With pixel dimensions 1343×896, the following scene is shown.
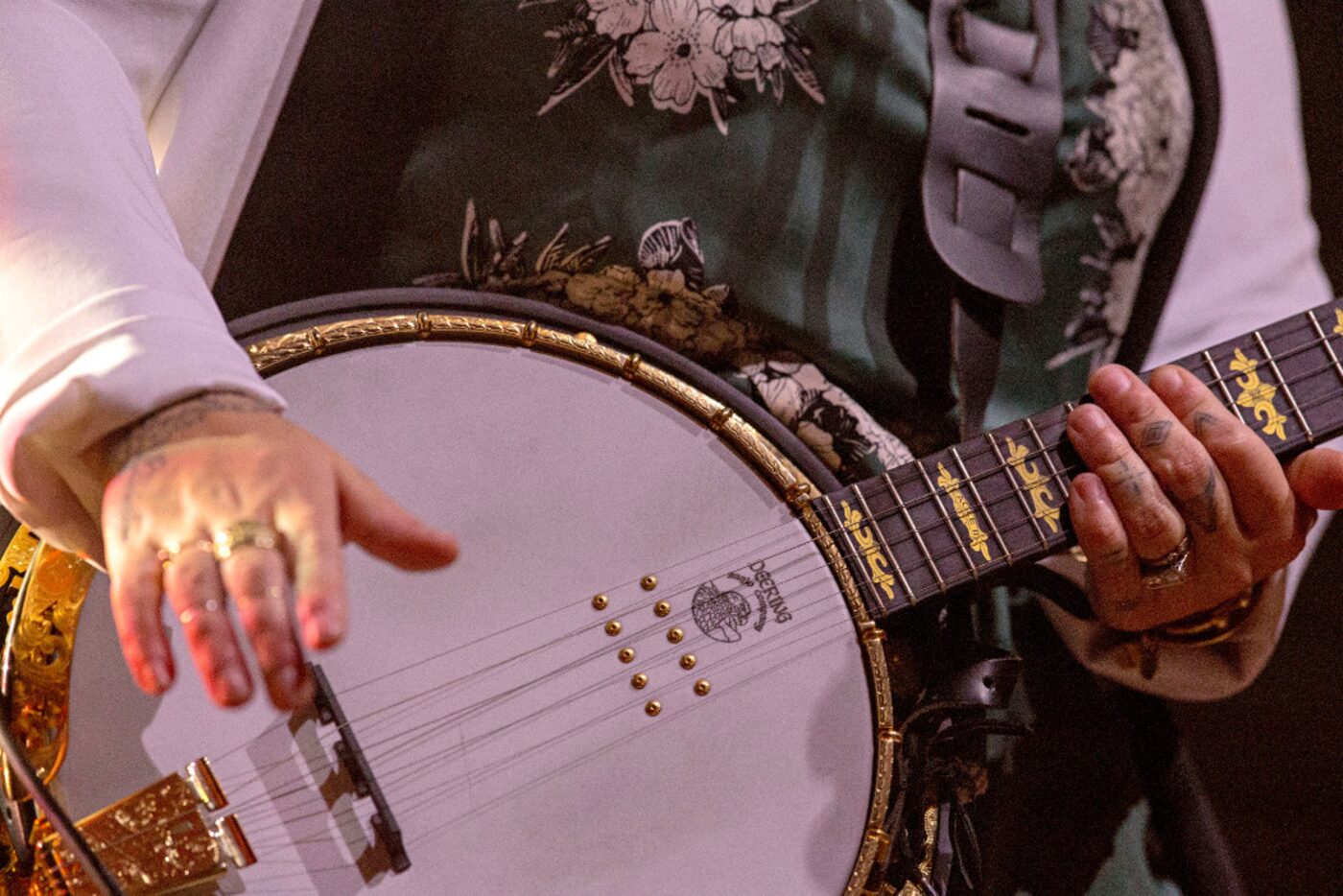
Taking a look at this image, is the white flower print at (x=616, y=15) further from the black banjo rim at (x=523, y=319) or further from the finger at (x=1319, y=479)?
the finger at (x=1319, y=479)

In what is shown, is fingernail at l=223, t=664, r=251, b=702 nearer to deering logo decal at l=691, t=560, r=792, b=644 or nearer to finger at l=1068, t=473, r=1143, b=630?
deering logo decal at l=691, t=560, r=792, b=644

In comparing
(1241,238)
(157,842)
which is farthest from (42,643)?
(1241,238)

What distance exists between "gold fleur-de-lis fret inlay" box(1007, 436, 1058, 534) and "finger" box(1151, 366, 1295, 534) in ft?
0.31

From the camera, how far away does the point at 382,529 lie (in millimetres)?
334

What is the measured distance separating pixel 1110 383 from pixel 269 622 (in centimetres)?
49

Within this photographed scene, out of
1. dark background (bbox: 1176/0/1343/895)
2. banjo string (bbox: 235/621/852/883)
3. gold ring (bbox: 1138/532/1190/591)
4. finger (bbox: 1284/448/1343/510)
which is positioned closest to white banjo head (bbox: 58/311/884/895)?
banjo string (bbox: 235/621/852/883)

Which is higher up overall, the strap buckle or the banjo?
the strap buckle

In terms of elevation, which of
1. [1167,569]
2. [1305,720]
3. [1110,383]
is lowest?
[1305,720]

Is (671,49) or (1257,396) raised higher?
(671,49)

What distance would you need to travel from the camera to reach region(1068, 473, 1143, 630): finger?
56 centimetres

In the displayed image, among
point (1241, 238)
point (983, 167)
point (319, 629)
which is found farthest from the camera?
point (1241, 238)

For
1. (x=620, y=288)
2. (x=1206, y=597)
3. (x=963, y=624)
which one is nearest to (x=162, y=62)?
(x=620, y=288)

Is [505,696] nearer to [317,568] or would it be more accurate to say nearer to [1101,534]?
[317,568]

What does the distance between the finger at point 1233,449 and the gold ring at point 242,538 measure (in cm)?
51
